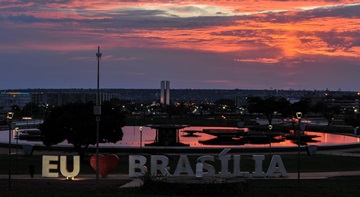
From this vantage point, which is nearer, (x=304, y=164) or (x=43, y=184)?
(x=43, y=184)

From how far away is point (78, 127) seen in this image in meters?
47.9

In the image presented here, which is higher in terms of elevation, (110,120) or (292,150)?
(110,120)

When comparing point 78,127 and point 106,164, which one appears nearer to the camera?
point 106,164

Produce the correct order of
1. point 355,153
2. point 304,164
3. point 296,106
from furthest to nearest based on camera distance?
point 296,106, point 355,153, point 304,164

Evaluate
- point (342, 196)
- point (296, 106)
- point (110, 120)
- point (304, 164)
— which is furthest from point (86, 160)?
point (296, 106)

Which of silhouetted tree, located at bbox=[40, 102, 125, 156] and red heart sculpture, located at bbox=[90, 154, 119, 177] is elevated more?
silhouetted tree, located at bbox=[40, 102, 125, 156]

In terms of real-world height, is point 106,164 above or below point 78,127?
below

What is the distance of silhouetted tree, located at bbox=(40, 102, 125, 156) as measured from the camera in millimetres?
48156

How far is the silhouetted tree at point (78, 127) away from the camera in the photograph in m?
48.2

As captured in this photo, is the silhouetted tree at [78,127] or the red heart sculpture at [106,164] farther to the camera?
the silhouetted tree at [78,127]

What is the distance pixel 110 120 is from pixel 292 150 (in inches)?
849

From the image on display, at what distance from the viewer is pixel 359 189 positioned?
27.1 metres

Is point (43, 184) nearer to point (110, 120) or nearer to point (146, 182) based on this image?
point (146, 182)

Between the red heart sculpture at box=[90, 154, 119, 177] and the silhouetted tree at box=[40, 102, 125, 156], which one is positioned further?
the silhouetted tree at box=[40, 102, 125, 156]
